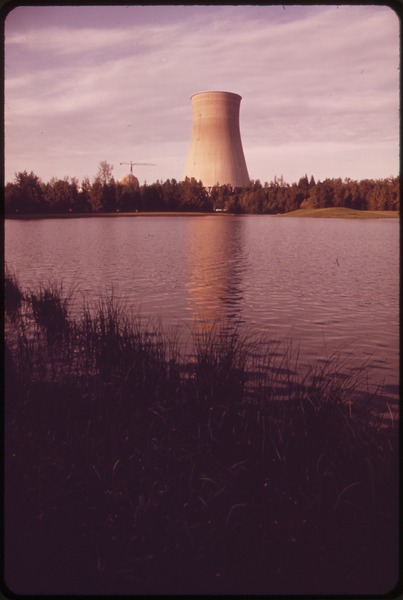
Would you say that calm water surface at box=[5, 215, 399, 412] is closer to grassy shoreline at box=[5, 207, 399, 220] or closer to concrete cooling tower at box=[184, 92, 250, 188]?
concrete cooling tower at box=[184, 92, 250, 188]

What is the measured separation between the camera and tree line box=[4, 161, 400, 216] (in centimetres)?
5353

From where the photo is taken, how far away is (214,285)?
13.6 meters

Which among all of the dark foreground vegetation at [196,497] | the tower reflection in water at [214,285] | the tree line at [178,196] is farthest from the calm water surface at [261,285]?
the tree line at [178,196]

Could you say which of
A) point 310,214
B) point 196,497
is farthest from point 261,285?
point 310,214

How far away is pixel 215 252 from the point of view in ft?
70.7

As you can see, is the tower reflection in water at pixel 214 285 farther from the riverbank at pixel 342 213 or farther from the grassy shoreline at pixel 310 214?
the riverbank at pixel 342 213

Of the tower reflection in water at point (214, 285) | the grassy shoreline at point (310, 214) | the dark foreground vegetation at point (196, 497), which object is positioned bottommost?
the dark foreground vegetation at point (196, 497)

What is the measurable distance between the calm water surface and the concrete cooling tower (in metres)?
21.9

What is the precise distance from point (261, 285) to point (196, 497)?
10.7 meters

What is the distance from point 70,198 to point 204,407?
5618 cm

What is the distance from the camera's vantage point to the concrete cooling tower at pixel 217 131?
A: 140 ft

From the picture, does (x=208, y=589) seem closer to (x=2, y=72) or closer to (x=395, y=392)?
(x=2, y=72)

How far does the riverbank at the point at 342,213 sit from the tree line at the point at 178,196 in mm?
1143

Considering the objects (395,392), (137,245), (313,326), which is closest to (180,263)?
(137,245)
